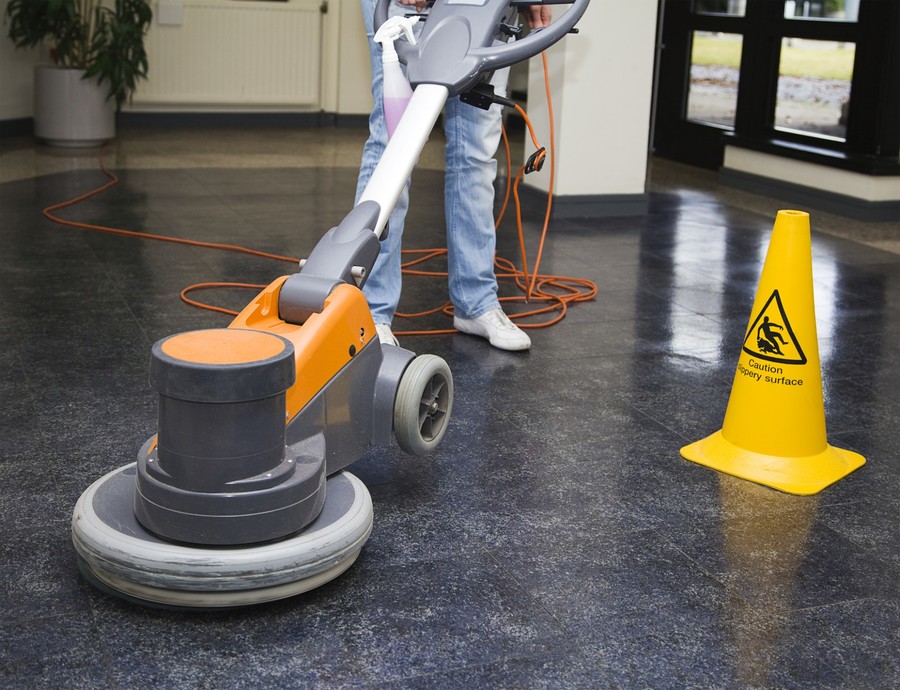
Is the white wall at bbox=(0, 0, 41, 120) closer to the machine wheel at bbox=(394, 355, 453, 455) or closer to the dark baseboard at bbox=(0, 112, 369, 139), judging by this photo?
the dark baseboard at bbox=(0, 112, 369, 139)

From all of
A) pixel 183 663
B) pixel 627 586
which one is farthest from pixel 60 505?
pixel 627 586

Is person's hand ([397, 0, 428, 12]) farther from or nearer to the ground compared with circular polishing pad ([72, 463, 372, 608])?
farther from the ground

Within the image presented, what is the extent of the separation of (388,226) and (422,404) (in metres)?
0.70

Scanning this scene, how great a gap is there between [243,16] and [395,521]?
224 inches

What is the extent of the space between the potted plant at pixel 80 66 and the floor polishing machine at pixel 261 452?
14.3ft

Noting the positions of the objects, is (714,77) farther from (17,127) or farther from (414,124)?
(414,124)

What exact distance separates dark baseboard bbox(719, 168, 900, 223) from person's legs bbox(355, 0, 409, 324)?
2887 millimetres

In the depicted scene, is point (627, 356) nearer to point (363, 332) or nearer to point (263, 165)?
point (363, 332)

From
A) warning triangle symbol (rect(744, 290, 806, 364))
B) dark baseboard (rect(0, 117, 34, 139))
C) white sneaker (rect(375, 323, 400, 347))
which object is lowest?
white sneaker (rect(375, 323, 400, 347))

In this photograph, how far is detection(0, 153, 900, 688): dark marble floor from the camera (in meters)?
1.29

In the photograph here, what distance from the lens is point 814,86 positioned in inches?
204

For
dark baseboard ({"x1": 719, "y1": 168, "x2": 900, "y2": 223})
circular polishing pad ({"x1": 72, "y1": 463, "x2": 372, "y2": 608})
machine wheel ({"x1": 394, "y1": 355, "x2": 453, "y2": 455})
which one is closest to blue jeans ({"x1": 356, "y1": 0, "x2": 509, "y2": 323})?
machine wheel ({"x1": 394, "y1": 355, "x2": 453, "y2": 455})

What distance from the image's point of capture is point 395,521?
64.8 inches

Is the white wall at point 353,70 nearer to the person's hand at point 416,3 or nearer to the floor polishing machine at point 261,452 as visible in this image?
the person's hand at point 416,3
